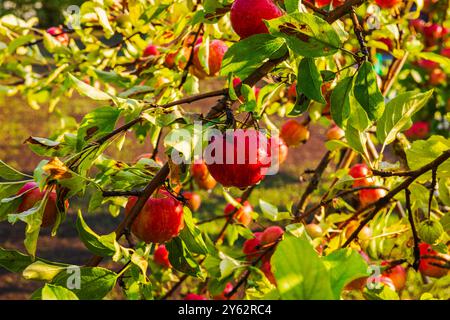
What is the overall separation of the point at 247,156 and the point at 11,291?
234 centimetres

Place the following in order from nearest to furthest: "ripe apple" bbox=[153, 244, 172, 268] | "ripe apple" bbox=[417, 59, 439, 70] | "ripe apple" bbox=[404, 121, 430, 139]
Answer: "ripe apple" bbox=[153, 244, 172, 268]
"ripe apple" bbox=[417, 59, 439, 70]
"ripe apple" bbox=[404, 121, 430, 139]

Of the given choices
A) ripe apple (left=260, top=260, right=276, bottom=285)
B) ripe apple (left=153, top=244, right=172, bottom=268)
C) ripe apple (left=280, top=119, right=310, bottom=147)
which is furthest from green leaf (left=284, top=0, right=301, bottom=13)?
ripe apple (left=280, top=119, right=310, bottom=147)

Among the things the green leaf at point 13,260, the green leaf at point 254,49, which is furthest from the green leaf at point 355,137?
the green leaf at point 13,260

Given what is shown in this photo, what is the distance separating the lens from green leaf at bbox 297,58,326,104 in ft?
2.21

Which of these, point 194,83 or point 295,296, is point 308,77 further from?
point 194,83

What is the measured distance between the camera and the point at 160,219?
80 cm

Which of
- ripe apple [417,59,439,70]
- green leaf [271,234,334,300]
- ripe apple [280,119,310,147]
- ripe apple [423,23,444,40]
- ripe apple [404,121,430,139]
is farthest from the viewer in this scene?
ripe apple [404,121,430,139]

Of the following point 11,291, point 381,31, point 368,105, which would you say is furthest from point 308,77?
point 11,291

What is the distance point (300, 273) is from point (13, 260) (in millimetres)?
380

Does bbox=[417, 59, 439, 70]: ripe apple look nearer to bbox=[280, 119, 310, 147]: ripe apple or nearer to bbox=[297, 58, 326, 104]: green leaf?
bbox=[280, 119, 310, 147]: ripe apple

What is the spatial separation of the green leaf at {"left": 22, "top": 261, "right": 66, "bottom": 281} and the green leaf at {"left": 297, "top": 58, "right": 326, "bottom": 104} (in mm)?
322

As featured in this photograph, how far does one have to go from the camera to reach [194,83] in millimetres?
1082

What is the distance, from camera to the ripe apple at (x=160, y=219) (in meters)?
0.79

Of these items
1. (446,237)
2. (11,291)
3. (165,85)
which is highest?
(165,85)
